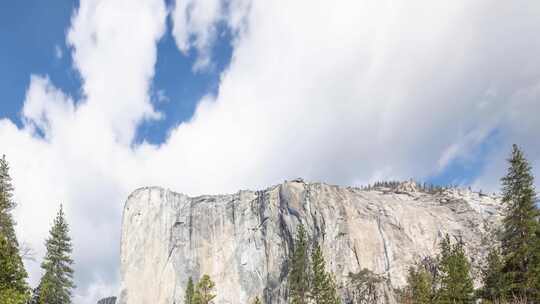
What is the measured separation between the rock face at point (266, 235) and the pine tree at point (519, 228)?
2989 inches

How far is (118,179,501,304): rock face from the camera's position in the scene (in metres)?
120

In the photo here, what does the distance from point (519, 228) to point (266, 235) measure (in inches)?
3809

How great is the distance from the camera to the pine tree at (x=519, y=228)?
36.5 meters

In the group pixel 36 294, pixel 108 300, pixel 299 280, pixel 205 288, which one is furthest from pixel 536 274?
pixel 108 300

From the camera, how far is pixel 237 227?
5344 inches

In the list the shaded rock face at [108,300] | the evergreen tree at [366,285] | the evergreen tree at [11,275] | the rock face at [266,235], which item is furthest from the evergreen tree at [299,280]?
the shaded rock face at [108,300]

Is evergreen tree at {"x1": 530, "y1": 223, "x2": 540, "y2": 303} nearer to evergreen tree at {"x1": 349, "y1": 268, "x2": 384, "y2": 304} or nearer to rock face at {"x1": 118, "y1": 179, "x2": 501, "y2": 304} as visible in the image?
evergreen tree at {"x1": 349, "y1": 268, "x2": 384, "y2": 304}

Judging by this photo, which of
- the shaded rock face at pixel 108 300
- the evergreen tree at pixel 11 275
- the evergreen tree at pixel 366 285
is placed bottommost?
the evergreen tree at pixel 11 275

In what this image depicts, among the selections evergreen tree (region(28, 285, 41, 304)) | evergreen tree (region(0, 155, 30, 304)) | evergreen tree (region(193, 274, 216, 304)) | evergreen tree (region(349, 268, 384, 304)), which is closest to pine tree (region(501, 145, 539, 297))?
evergreen tree (region(193, 274, 216, 304))

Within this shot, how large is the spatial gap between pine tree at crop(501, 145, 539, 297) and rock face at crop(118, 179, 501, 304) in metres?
75.9

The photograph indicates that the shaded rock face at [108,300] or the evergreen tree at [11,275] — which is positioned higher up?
the shaded rock face at [108,300]

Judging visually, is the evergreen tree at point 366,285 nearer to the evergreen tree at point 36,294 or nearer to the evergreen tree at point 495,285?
the evergreen tree at point 495,285

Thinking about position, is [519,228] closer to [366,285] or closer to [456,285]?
[456,285]

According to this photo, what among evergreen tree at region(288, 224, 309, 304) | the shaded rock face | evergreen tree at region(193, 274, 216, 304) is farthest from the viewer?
the shaded rock face
